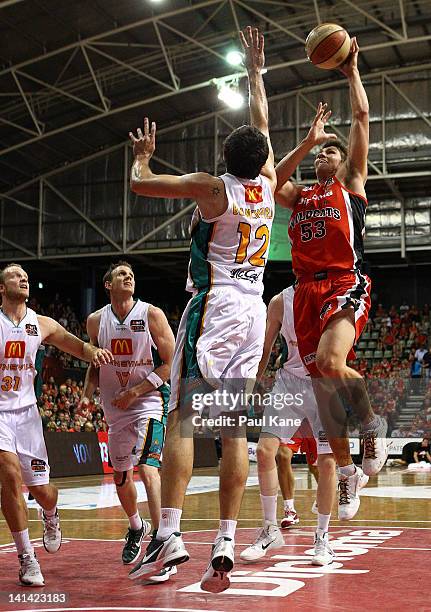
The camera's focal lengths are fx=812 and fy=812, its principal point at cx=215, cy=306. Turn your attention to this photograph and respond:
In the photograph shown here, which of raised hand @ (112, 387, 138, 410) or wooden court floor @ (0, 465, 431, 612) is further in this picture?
raised hand @ (112, 387, 138, 410)

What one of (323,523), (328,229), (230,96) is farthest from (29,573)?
(230,96)

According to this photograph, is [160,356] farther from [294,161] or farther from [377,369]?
[377,369]

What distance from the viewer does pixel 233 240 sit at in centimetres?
459

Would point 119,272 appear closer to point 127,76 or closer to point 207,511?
point 207,511

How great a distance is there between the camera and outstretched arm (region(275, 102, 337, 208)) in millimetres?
5516

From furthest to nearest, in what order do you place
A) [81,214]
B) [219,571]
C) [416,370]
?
[81,214] < [416,370] < [219,571]

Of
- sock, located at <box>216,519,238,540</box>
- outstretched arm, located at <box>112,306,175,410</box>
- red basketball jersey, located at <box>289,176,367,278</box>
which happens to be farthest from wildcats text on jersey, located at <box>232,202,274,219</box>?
outstretched arm, located at <box>112,306,175,410</box>

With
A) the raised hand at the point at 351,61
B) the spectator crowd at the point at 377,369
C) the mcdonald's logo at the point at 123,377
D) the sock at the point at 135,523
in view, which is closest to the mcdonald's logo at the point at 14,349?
the mcdonald's logo at the point at 123,377

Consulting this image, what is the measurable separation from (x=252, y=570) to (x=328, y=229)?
93.4 inches

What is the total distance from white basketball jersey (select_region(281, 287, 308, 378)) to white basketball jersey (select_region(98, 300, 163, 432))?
1.69 meters

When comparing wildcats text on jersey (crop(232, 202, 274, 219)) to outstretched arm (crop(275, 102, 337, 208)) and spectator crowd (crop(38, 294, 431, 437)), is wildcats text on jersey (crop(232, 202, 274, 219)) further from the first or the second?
spectator crowd (crop(38, 294, 431, 437))

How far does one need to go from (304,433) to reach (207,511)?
244cm

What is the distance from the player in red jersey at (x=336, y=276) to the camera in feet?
18.1

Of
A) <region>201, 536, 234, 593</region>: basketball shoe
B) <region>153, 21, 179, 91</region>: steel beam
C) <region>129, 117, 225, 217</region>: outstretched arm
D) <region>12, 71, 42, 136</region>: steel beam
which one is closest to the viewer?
<region>201, 536, 234, 593</region>: basketball shoe
